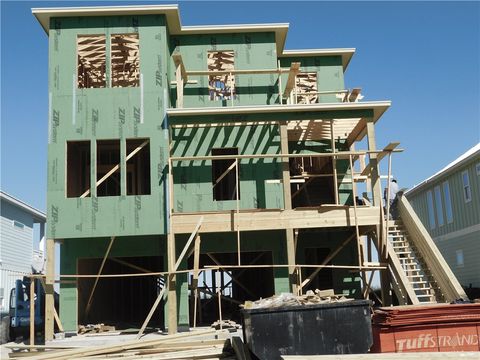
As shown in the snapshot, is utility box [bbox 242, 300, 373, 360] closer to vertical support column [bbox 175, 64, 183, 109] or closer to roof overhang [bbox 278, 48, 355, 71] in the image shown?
vertical support column [bbox 175, 64, 183, 109]

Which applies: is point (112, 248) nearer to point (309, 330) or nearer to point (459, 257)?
point (309, 330)

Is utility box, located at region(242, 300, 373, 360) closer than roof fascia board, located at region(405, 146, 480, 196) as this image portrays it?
Yes

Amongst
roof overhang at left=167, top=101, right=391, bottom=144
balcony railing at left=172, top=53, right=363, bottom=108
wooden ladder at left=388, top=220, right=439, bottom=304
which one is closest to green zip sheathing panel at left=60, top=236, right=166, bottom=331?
roof overhang at left=167, top=101, right=391, bottom=144

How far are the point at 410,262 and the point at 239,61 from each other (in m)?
9.71

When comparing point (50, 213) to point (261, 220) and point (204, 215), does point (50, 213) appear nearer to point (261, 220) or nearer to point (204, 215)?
point (204, 215)

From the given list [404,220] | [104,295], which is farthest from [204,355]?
Result: [104,295]

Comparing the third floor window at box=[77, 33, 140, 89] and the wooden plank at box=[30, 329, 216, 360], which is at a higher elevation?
the third floor window at box=[77, 33, 140, 89]

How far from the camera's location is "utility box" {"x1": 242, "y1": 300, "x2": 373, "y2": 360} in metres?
11.1

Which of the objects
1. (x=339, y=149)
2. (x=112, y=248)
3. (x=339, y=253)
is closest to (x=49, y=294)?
(x=112, y=248)

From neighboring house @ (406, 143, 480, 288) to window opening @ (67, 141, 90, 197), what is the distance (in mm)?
16173

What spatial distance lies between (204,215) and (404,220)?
250 inches

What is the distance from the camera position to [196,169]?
20031 millimetres

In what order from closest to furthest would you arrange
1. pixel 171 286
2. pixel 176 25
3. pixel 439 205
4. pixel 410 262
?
pixel 410 262, pixel 171 286, pixel 176 25, pixel 439 205

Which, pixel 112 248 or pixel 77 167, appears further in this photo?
pixel 77 167
